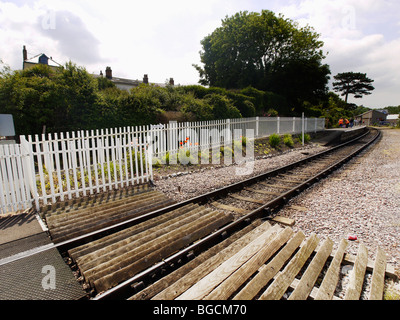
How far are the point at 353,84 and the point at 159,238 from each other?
93591mm

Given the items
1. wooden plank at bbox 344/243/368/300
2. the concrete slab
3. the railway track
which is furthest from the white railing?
wooden plank at bbox 344/243/368/300

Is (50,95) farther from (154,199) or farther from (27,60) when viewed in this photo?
(27,60)

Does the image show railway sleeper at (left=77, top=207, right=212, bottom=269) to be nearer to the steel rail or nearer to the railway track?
the railway track

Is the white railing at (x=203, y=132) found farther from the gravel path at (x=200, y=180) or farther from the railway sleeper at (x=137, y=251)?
the railway sleeper at (x=137, y=251)

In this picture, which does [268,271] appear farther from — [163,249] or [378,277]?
[163,249]

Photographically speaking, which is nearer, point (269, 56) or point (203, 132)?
point (203, 132)

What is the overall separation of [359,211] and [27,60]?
47885mm

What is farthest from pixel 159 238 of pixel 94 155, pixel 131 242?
pixel 94 155

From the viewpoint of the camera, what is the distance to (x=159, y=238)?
3.68 meters

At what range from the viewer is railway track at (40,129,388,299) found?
2.73 m

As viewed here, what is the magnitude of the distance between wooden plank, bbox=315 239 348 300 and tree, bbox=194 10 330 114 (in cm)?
3069

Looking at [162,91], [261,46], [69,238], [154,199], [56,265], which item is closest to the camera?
[56,265]

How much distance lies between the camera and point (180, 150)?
9.56 metres
